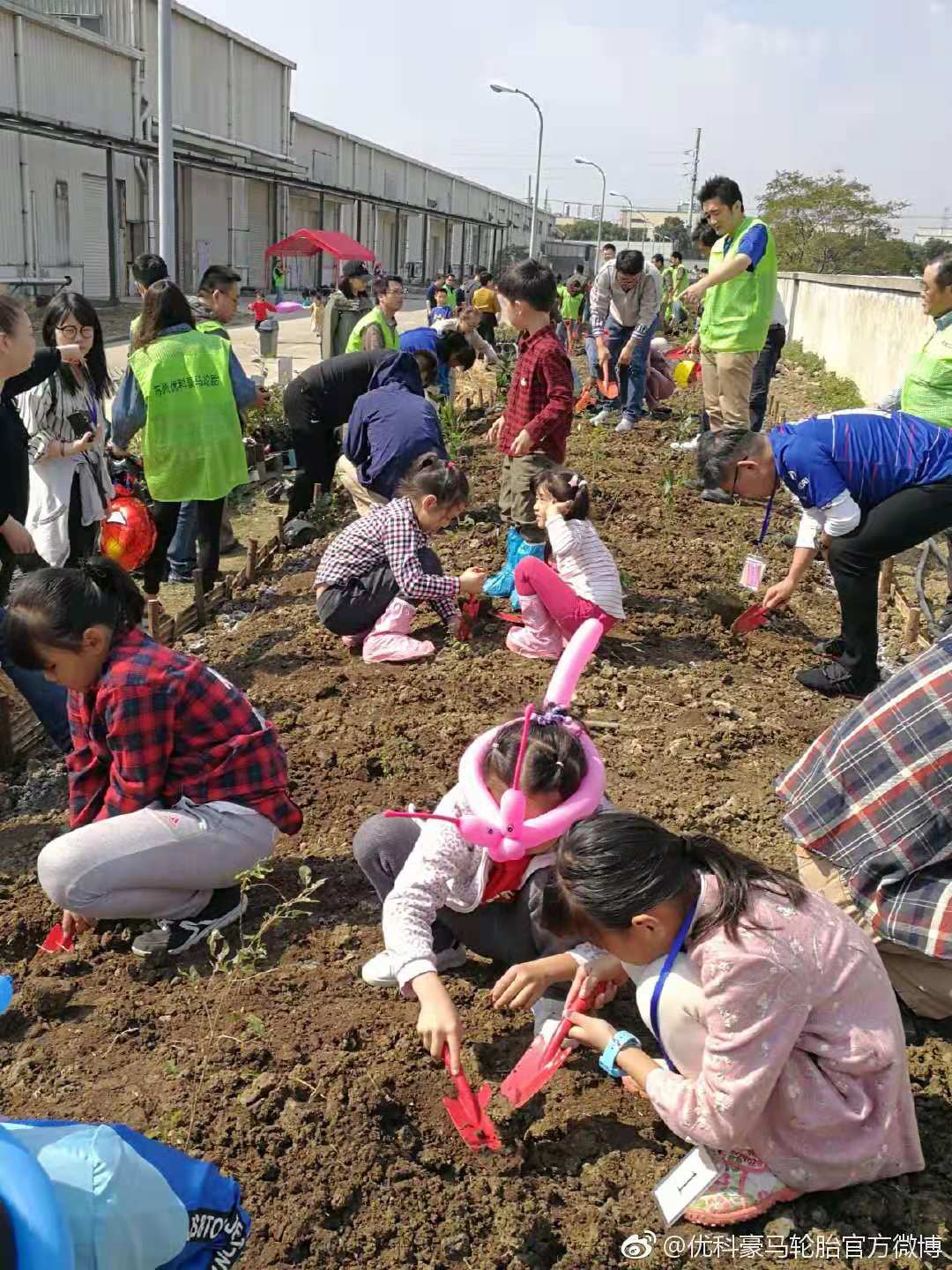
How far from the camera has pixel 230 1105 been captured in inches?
91.1

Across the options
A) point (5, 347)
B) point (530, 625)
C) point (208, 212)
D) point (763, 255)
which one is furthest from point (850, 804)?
point (208, 212)

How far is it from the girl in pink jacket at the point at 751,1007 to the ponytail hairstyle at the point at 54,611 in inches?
55.8

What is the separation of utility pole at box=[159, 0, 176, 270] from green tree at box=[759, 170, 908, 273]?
3254 cm

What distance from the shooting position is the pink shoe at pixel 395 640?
480 centimetres

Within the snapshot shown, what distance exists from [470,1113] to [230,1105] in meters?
0.56

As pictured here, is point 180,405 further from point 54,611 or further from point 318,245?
point 318,245

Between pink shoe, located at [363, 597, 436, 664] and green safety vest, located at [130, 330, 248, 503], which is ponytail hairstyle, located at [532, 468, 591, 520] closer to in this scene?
pink shoe, located at [363, 597, 436, 664]

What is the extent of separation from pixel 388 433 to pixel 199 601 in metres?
1.40

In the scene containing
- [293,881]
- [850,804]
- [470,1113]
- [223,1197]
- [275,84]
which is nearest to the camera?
[223,1197]

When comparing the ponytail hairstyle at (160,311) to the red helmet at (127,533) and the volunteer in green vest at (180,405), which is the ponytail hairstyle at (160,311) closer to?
the volunteer in green vest at (180,405)

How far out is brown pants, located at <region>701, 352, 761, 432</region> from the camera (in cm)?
712

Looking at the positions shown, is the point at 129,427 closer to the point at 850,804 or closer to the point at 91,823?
the point at 91,823

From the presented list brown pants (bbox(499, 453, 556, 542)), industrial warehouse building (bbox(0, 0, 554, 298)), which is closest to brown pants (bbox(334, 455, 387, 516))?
brown pants (bbox(499, 453, 556, 542))

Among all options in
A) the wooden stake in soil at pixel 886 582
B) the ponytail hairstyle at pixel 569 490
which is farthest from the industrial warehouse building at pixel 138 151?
the ponytail hairstyle at pixel 569 490
